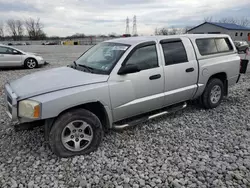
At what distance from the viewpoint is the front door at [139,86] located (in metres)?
3.14

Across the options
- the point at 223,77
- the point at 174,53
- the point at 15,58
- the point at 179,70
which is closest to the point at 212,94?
the point at 223,77

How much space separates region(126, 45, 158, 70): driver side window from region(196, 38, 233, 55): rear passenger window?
1281 mm

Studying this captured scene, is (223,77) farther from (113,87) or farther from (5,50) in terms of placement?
(5,50)

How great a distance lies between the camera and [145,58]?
3.51 m

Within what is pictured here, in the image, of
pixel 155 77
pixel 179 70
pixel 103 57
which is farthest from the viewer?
pixel 179 70

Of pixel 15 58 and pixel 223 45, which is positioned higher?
pixel 15 58

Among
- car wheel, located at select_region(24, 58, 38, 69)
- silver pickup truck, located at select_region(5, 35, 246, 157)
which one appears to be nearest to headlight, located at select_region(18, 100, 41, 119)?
silver pickup truck, located at select_region(5, 35, 246, 157)

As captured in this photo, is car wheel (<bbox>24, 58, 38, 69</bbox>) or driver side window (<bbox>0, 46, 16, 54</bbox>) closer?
driver side window (<bbox>0, 46, 16, 54</bbox>)

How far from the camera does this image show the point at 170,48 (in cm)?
384

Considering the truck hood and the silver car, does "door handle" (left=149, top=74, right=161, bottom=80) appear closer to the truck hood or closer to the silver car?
the truck hood

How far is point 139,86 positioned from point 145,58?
0.55 metres

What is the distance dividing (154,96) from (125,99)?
64 centimetres

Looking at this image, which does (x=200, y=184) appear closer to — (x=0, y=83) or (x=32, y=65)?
(x=0, y=83)

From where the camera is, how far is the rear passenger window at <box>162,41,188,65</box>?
147 inches
